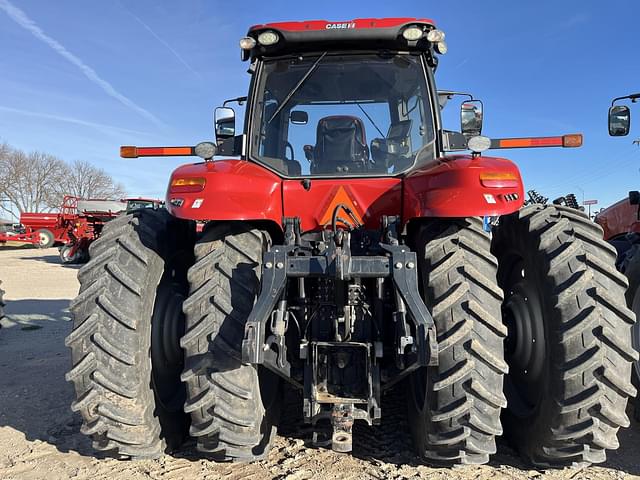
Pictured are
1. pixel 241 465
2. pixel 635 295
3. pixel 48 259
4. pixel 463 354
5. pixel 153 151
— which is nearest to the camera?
pixel 463 354

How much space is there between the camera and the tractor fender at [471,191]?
2238 millimetres

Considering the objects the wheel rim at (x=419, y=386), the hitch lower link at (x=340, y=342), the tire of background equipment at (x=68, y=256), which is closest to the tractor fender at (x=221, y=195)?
the hitch lower link at (x=340, y=342)

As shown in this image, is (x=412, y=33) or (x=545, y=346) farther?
(x=412, y=33)

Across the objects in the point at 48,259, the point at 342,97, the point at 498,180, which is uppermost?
the point at 342,97

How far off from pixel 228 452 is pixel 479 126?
2.65 metres

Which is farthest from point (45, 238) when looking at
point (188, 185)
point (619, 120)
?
point (619, 120)

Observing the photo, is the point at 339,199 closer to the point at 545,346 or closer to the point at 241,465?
the point at 545,346

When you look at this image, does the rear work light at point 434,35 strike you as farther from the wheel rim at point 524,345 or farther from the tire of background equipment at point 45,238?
the tire of background equipment at point 45,238

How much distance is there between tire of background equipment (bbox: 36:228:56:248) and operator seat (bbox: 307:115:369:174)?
23486mm

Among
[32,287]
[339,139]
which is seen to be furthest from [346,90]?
[32,287]

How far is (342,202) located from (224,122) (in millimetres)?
1331

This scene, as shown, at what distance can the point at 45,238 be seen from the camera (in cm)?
2297

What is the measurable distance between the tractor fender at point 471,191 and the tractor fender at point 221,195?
2.71 feet

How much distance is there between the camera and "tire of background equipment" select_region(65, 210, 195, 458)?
2393 millimetres
